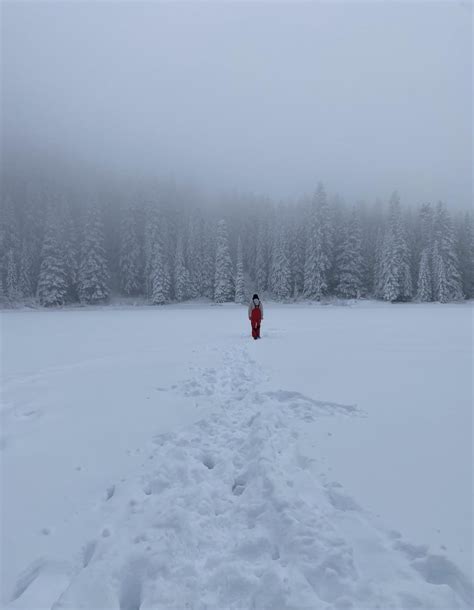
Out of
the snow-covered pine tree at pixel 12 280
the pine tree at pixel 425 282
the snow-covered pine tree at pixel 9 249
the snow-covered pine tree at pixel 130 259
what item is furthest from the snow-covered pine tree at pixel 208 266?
the pine tree at pixel 425 282

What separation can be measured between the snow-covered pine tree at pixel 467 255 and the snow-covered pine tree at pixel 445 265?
8.63 ft

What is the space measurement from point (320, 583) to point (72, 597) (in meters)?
1.80

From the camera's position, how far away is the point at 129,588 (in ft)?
8.20

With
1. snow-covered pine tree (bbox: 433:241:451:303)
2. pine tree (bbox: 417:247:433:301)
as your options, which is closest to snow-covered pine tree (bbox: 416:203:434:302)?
pine tree (bbox: 417:247:433:301)

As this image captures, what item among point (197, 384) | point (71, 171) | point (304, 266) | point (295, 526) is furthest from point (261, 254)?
point (295, 526)

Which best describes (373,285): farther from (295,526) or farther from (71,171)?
(71,171)

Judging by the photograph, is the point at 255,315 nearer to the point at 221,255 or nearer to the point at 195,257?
the point at 221,255

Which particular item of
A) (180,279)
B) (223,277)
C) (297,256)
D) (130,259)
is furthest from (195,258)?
(297,256)

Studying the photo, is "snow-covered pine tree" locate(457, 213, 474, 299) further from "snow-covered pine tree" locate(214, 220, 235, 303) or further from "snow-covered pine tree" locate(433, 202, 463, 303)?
"snow-covered pine tree" locate(214, 220, 235, 303)

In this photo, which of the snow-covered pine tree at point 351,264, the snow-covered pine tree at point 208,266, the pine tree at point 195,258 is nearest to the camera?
the snow-covered pine tree at point 351,264

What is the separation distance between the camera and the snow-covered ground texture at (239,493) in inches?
96.1

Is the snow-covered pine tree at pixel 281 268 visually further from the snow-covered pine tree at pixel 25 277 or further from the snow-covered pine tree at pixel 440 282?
the snow-covered pine tree at pixel 25 277

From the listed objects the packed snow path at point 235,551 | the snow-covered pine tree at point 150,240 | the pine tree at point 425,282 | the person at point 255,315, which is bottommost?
the packed snow path at point 235,551

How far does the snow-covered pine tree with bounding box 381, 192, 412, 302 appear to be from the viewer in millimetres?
44000
